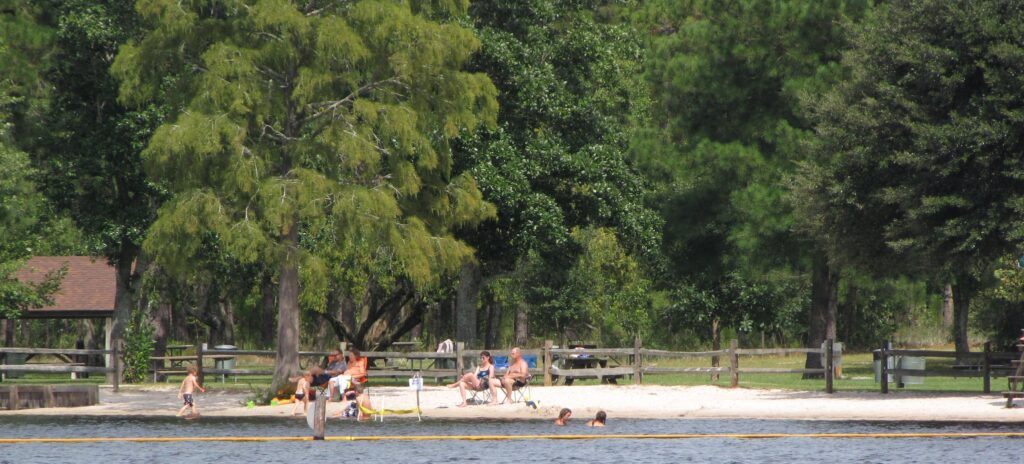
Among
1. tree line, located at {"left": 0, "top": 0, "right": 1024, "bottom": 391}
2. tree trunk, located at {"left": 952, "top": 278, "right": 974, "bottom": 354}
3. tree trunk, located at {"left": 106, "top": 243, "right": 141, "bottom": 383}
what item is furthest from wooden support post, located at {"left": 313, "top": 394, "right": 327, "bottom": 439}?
tree trunk, located at {"left": 952, "top": 278, "right": 974, "bottom": 354}

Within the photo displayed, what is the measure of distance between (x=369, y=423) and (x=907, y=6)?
14779mm

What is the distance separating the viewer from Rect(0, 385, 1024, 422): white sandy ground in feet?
96.5

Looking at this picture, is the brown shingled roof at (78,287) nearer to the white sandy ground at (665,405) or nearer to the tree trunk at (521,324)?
the white sandy ground at (665,405)

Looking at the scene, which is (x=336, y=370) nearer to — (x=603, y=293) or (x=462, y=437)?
(x=462, y=437)

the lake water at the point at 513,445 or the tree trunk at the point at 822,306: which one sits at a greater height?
the tree trunk at the point at 822,306

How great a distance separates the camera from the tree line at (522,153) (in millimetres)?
31641

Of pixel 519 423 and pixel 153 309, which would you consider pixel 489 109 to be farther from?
pixel 153 309

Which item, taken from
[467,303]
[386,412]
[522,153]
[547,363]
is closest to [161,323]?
[467,303]

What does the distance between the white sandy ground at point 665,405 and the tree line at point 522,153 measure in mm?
2738

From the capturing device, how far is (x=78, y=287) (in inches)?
1987

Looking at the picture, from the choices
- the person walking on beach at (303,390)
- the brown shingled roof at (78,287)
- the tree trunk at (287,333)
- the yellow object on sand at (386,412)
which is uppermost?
the brown shingled roof at (78,287)

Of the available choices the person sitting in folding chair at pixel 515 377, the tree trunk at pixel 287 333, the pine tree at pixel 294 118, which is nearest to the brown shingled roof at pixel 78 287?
the tree trunk at pixel 287 333

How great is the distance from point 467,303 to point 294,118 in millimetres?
10957

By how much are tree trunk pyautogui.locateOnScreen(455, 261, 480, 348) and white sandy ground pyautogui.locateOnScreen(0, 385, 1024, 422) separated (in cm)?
559
